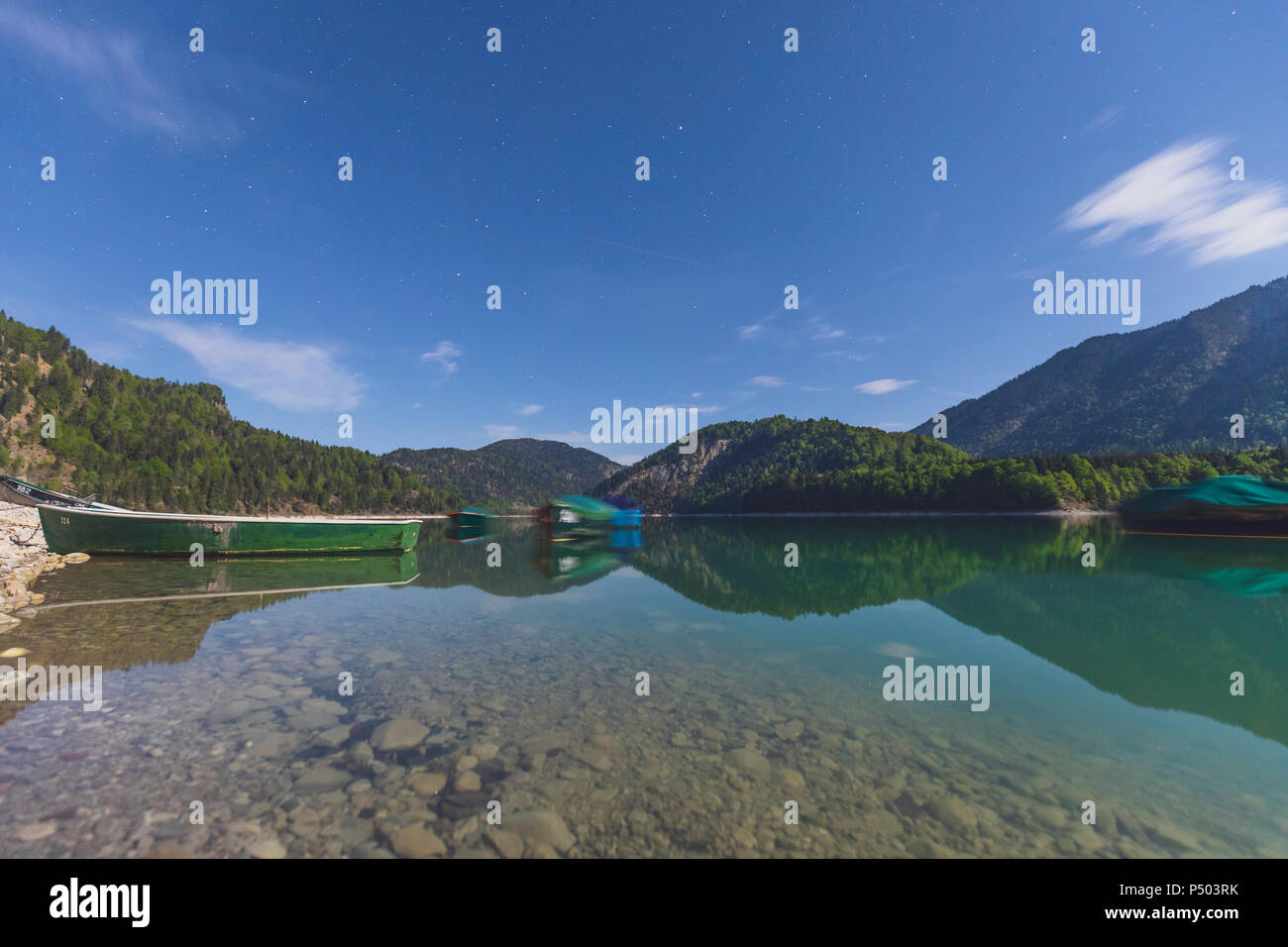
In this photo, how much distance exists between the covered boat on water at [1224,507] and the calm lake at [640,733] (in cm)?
4263

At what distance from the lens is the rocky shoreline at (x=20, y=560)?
56.1ft

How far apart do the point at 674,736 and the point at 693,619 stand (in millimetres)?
10055

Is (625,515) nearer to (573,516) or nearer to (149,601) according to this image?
(573,516)

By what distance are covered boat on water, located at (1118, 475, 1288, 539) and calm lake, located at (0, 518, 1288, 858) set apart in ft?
140

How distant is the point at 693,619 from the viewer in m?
18.4

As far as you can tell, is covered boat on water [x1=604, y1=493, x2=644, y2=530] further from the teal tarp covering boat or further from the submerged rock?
the submerged rock

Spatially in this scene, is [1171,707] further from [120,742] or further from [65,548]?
→ [65,548]

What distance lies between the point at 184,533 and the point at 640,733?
1621 inches

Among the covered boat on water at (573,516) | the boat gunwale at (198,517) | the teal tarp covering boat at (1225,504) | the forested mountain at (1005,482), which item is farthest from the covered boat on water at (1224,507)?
the boat gunwale at (198,517)

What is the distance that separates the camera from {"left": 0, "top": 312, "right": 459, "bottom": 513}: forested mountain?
130750mm

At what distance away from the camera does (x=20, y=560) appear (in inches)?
1036

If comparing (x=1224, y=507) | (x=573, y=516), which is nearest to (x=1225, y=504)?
(x=1224, y=507)

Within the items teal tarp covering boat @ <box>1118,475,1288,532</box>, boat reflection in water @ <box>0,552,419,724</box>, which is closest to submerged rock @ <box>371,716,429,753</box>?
boat reflection in water @ <box>0,552,419,724</box>
